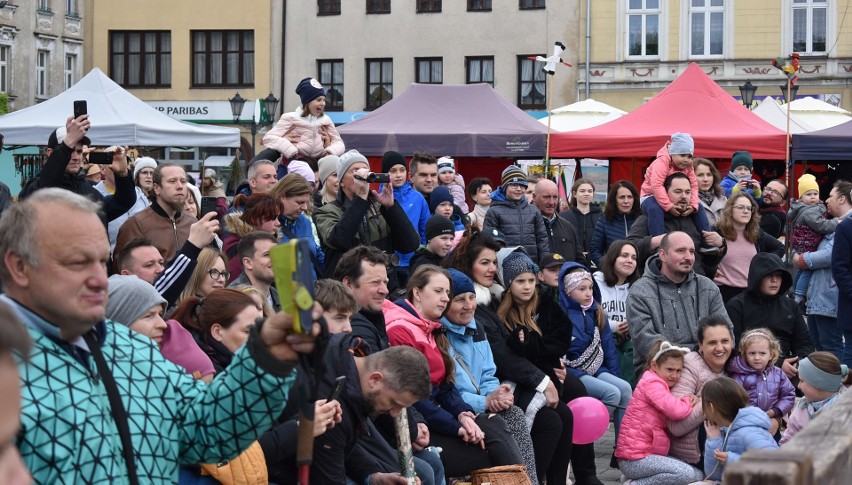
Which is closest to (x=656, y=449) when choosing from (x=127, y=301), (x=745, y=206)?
(x=745, y=206)

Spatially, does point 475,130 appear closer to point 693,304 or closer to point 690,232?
point 690,232

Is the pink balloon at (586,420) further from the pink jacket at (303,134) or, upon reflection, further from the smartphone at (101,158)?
the smartphone at (101,158)

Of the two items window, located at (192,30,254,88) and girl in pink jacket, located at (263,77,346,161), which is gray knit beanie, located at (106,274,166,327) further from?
window, located at (192,30,254,88)

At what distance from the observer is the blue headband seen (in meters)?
7.69

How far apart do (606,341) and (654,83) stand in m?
28.9

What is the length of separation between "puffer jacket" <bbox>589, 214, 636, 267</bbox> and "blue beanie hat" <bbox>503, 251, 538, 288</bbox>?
3.67 metres

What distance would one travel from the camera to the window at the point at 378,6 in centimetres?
4084

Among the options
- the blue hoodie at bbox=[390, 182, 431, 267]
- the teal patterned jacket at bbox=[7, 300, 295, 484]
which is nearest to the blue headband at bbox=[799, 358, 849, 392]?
the blue hoodie at bbox=[390, 182, 431, 267]

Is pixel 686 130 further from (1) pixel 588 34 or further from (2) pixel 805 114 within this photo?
(1) pixel 588 34

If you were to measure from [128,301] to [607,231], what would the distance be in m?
8.34

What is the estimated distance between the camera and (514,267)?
871cm

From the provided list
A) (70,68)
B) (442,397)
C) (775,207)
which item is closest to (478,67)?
Answer: (70,68)

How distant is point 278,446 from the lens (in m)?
5.55

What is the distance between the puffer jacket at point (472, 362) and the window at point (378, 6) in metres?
33.9
